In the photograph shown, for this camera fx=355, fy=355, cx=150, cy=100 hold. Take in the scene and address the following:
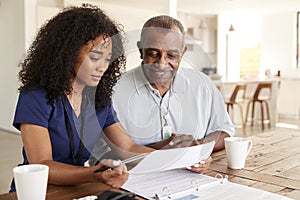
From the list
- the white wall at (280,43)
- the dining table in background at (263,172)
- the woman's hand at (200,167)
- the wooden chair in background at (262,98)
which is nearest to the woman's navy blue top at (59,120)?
the dining table in background at (263,172)

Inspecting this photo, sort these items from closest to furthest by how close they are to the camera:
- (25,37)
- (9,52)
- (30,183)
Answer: (30,183) < (25,37) < (9,52)

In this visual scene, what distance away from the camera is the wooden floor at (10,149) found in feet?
9.73

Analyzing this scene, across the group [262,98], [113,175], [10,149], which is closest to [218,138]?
[113,175]

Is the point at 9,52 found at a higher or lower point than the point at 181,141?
higher

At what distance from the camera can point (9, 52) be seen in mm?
5395

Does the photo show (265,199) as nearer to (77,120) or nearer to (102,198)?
(102,198)

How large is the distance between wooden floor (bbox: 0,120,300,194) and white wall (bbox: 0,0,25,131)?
385 millimetres

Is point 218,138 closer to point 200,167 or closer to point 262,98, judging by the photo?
point 200,167

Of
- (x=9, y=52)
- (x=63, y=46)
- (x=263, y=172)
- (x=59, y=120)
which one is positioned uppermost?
(x=9, y=52)

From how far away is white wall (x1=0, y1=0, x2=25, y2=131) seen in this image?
507cm

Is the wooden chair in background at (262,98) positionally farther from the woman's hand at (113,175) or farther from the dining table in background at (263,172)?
the woman's hand at (113,175)

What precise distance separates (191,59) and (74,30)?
0.39m

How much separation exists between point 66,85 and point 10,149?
11.5 feet

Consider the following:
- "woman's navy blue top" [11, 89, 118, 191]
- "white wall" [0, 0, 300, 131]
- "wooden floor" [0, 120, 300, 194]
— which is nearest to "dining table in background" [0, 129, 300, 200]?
"woman's navy blue top" [11, 89, 118, 191]
